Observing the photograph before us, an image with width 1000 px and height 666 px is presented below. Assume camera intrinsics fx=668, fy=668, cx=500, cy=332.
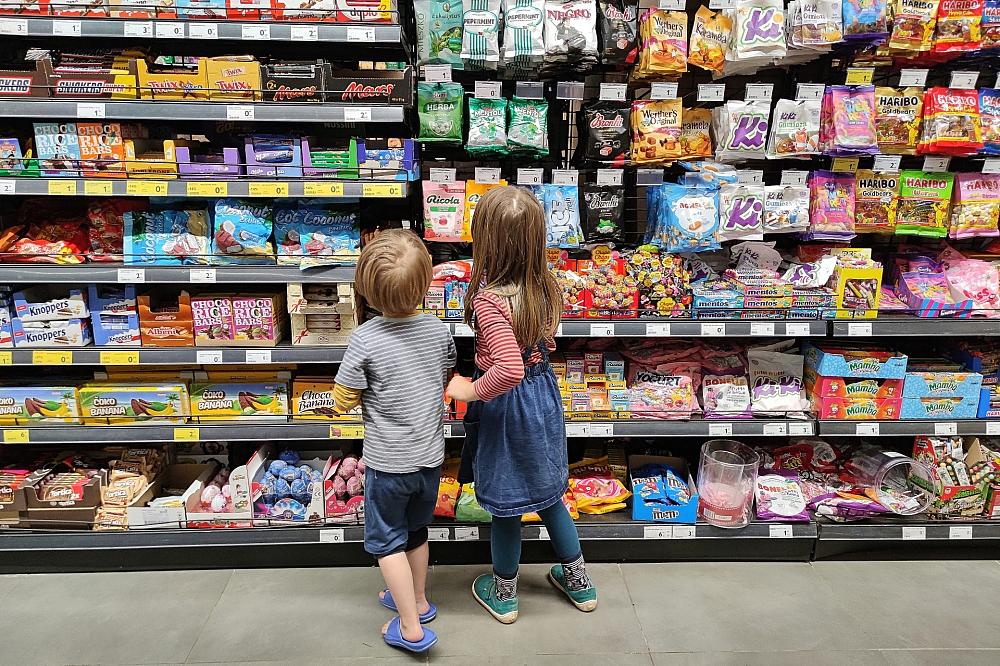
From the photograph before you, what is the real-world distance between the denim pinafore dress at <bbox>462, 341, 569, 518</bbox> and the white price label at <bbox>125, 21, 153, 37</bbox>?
1748 mm

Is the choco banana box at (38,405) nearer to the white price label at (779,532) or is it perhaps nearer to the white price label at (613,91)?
the white price label at (613,91)

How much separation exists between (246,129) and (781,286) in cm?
238

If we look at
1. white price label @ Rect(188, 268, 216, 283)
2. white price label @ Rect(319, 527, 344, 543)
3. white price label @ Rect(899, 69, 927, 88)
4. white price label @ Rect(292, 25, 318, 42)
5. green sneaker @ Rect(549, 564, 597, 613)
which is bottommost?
green sneaker @ Rect(549, 564, 597, 613)

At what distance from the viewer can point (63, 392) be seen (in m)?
2.72

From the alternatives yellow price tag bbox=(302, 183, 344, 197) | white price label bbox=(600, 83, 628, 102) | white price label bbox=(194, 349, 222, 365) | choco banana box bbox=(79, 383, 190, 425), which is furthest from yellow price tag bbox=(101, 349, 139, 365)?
white price label bbox=(600, 83, 628, 102)

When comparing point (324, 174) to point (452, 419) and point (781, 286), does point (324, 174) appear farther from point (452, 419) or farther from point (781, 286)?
point (781, 286)

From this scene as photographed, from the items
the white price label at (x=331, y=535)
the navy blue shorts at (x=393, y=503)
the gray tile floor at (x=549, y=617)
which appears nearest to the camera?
the navy blue shorts at (x=393, y=503)

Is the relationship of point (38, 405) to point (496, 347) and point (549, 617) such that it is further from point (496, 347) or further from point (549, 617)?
point (549, 617)

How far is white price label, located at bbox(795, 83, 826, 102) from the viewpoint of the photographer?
2715 mm

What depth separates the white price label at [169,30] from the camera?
2.44 metres

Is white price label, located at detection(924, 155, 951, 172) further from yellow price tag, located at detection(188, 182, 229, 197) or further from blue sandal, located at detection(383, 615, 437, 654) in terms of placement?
yellow price tag, located at detection(188, 182, 229, 197)

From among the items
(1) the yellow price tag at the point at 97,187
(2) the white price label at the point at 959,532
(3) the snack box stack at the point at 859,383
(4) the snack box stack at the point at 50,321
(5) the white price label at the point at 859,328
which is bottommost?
(2) the white price label at the point at 959,532

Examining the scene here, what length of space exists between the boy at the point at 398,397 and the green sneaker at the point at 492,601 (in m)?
0.29

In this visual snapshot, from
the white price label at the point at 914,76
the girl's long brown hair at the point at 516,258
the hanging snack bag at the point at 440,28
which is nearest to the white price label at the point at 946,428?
the white price label at the point at 914,76
